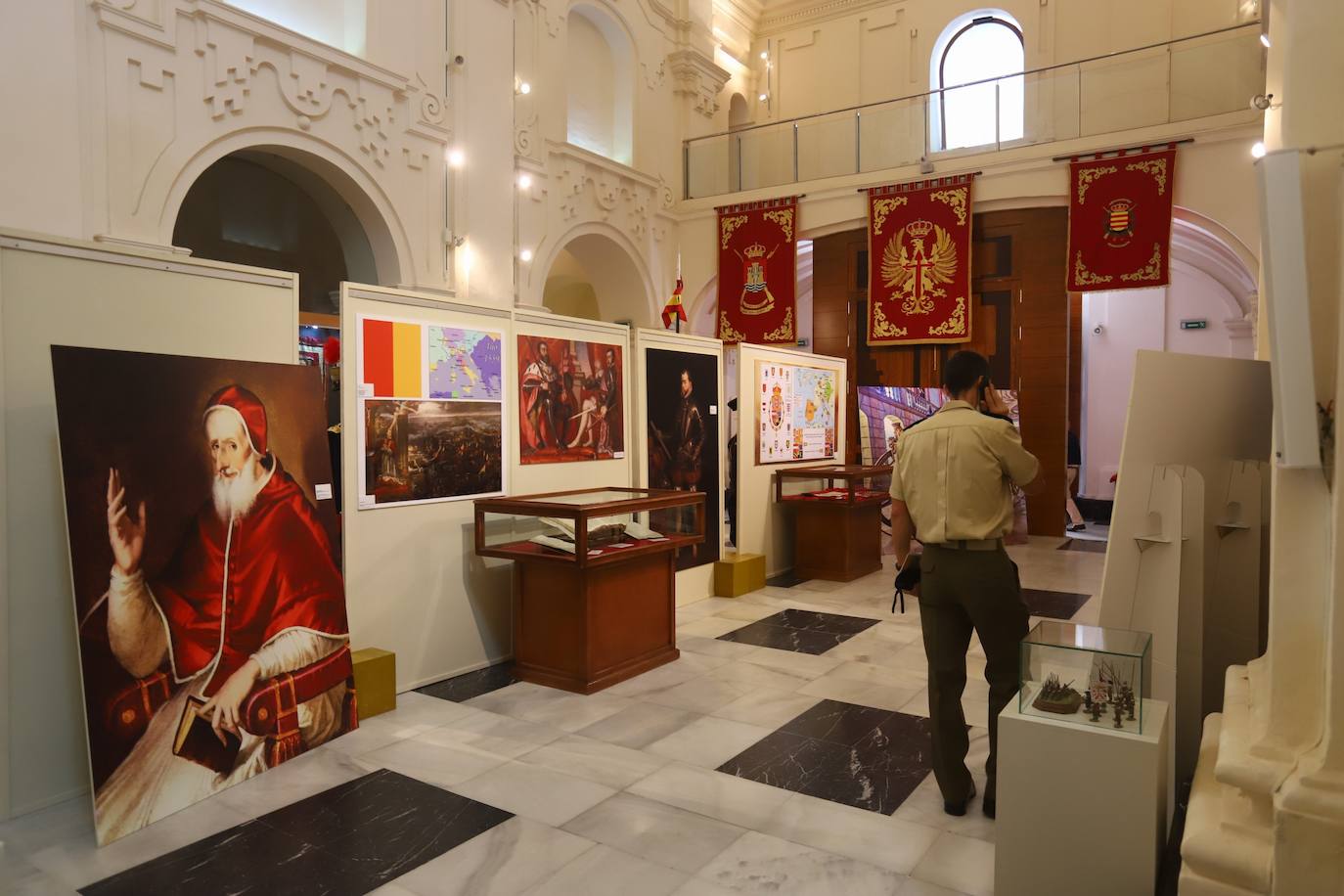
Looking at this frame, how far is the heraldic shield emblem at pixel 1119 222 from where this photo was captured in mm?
11078

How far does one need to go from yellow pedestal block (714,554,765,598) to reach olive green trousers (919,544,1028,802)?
447 centimetres

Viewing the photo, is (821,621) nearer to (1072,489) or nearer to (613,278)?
(613,278)

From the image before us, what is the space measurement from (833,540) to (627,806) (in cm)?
564

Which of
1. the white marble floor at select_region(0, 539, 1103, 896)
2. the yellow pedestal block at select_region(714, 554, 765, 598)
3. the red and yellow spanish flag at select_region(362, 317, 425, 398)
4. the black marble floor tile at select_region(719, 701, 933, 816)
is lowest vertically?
the black marble floor tile at select_region(719, 701, 933, 816)

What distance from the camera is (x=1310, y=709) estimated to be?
2.08 metres

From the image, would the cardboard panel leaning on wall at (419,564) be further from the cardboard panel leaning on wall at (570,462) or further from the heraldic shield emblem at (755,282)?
the heraldic shield emblem at (755,282)

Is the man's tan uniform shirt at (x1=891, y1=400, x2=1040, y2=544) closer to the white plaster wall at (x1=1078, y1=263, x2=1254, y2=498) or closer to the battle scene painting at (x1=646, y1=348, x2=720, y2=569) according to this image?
the battle scene painting at (x1=646, y1=348, x2=720, y2=569)

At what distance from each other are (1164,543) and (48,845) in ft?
14.7

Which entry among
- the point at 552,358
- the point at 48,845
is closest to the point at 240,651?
the point at 48,845

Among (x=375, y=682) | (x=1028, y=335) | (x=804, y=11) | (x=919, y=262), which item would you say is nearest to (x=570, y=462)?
(x=375, y=682)

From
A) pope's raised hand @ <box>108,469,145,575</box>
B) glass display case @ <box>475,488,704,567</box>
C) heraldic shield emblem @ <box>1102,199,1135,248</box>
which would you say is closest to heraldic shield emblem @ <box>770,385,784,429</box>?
glass display case @ <box>475,488,704,567</box>

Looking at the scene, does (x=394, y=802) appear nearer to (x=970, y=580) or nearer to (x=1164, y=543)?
(x=970, y=580)

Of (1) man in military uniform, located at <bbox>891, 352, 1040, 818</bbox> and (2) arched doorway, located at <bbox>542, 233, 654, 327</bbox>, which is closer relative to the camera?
(1) man in military uniform, located at <bbox>891, 352, 1040, 818</bbox>

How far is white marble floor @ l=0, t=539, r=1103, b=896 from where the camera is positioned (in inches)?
120
